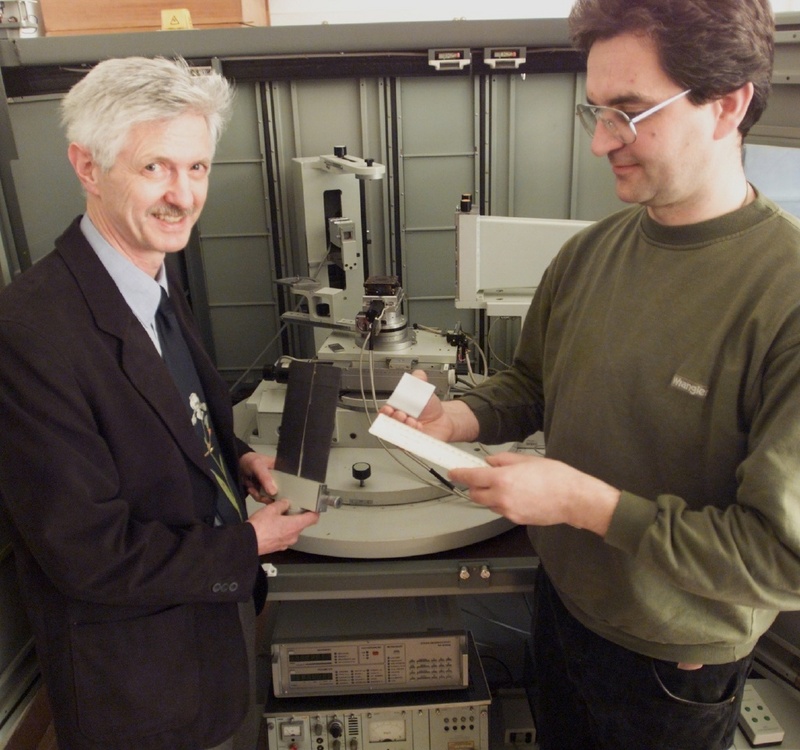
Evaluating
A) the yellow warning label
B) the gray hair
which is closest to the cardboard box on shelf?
the yellow warning label

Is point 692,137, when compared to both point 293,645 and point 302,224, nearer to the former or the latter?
point 293,645

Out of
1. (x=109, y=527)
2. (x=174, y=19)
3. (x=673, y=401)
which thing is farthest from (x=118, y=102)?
(x=174, y=19)

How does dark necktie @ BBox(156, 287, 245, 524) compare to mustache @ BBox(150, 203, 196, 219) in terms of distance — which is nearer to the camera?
mustache @ BBox(150, 203, 196, 219)

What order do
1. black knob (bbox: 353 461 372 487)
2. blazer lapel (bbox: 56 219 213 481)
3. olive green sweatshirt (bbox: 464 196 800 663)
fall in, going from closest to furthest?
1. olive green sweatshirt (bbox: 464 196 800 663)
2. blazer lapel (bbox: 56 219 213 481)
3. black knob (bbox: 353 461 372 487)

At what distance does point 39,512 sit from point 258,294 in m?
1.87

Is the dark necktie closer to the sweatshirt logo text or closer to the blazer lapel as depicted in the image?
the blazer lapel

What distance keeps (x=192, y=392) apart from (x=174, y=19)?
1489 mm

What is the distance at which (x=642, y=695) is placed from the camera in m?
1.09

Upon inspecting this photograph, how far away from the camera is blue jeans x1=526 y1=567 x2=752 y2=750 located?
3.49 ft

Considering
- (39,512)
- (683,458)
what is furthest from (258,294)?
(683,458)

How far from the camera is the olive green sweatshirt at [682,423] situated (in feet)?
2.75

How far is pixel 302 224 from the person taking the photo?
2332 mm

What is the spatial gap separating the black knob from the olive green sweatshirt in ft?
1.59

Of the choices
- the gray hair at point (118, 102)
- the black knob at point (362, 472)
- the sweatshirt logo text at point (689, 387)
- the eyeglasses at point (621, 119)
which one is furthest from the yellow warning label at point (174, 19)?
the sweatshirt logo text at point (689, 387)
